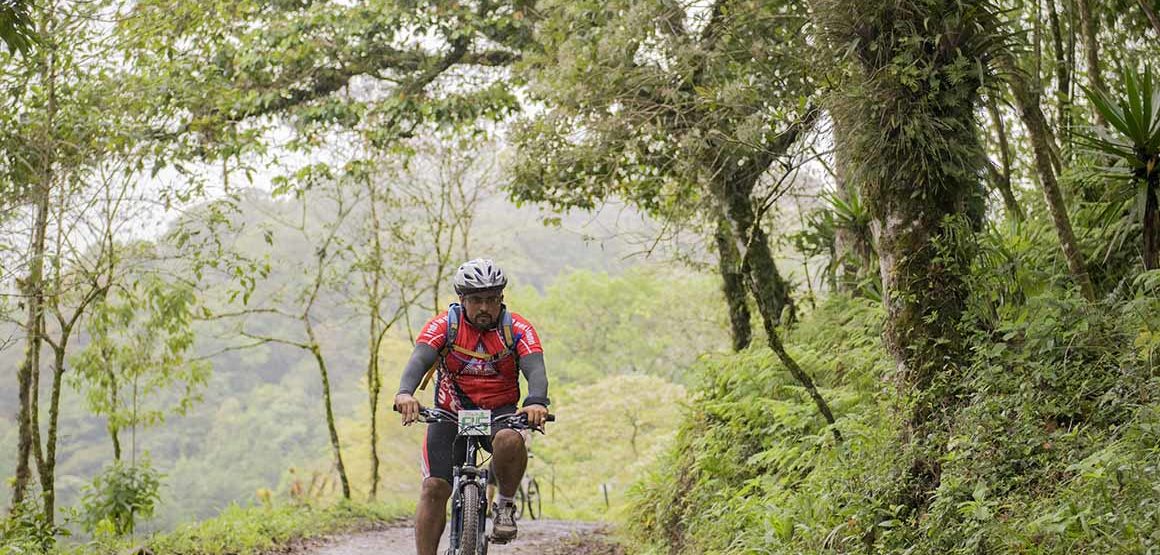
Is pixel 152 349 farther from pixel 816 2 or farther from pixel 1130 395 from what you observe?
pixel 1130 395

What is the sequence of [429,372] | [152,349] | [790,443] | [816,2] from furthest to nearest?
[152,349] → [790,443] → [816,2] → [429,372]

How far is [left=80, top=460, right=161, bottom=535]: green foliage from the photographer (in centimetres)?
959

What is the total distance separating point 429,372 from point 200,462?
51.2m

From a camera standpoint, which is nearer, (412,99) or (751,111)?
(751,111)

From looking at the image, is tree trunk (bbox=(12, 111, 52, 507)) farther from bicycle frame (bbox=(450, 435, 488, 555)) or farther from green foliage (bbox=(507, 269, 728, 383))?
green foliage (bbox=(507, 269, 728, 383))

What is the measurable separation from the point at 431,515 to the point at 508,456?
1.80ft

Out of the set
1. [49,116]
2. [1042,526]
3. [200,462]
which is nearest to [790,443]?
[1042,526]

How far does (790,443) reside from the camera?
7.14m

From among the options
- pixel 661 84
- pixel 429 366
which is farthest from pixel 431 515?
pixel 661 84

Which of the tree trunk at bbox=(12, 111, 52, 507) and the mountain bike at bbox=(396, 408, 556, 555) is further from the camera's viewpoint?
the tree trunk at bbox=(12, 111, 52, 507)

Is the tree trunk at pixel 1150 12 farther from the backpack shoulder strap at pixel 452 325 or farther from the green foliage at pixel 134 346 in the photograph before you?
the green foliage at pixel 134 346

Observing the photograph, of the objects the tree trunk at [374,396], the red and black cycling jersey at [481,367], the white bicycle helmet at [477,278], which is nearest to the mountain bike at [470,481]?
the red and black cycling jersey at [481,367]

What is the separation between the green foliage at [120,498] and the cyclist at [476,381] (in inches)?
218

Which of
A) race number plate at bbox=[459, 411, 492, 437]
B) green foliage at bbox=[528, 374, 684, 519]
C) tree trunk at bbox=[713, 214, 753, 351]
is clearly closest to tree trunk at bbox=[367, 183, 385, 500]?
tree trunk at bbox=[713, 214, 753, 351]
